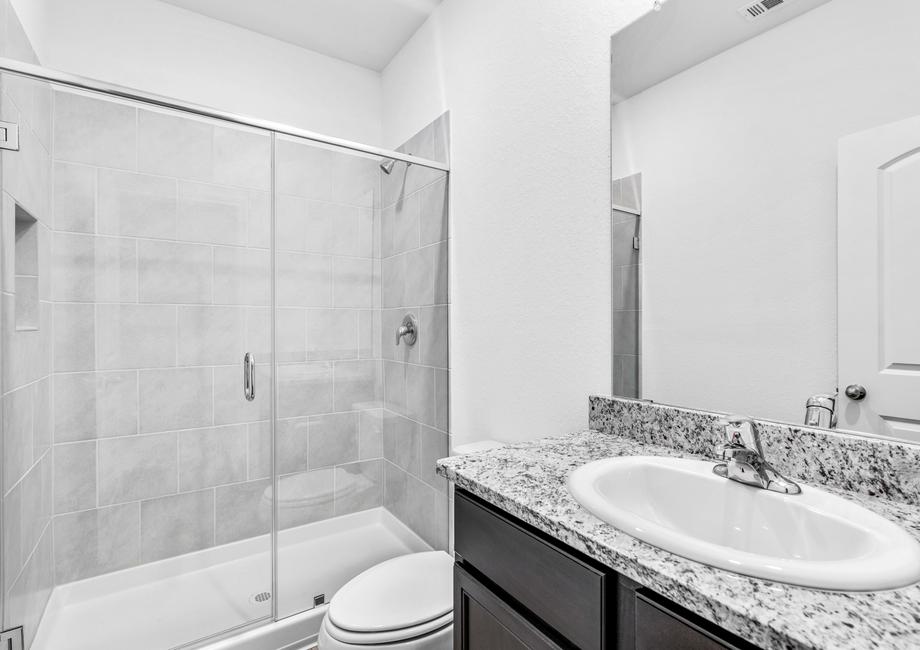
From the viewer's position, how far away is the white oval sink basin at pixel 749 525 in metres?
0.50

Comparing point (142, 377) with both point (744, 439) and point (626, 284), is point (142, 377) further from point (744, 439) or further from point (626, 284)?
point (744, 439)

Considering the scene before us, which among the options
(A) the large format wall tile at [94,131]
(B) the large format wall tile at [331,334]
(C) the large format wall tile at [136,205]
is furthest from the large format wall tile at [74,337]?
(B) the large format wall tile at [331,334]

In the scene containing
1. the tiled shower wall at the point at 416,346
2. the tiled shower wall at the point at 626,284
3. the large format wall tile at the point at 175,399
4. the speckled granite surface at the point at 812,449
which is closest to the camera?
the speckled granite surface at the point at 812,449

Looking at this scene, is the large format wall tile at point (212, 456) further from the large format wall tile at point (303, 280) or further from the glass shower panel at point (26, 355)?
the large format wall tile at point (303, 280)

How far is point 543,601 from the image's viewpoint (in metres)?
0.72

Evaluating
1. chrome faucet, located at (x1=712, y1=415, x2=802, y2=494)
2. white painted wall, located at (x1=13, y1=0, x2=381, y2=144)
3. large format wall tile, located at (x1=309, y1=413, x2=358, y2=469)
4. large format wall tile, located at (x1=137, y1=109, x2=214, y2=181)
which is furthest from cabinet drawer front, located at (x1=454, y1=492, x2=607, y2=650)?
white painted wall, located at (x1=13, y1=0, x2=381, y2=144)

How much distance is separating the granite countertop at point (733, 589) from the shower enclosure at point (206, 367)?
1.10 meters

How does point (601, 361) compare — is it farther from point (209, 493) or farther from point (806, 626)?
point (209, 493)

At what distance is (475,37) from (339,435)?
1.65 m

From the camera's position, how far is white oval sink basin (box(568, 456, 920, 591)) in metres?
0.50

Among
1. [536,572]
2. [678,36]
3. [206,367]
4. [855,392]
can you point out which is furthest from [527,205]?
[206,367]

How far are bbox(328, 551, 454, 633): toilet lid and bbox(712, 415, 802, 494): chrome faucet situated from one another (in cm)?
93

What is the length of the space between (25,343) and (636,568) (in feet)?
5.68

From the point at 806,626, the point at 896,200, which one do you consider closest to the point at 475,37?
the point at 896,200
